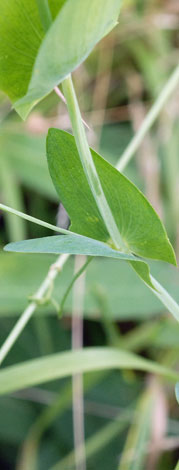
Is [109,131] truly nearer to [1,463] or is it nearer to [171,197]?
[171,197]

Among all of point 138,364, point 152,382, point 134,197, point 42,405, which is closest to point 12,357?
point 42,405

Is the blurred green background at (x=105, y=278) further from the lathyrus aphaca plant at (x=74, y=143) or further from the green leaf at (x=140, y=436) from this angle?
the lathyrus aphaca plant at (x=74, y=143)

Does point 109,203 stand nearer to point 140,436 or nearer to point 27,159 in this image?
point 140,436

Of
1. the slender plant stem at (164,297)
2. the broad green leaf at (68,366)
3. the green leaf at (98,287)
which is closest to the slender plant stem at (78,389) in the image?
the green leaf at (98,287)

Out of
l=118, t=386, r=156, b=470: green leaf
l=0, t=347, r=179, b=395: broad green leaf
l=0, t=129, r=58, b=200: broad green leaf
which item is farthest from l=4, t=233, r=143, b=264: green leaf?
l=0, t=129, r=58, b=200: broad green leaf

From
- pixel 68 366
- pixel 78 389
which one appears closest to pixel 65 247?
pixel 68 366

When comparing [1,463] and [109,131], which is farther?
[109,131]

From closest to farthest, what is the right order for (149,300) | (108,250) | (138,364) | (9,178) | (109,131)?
1. (108,250)
2. (138,364)
3. (149,300)
4. (9,178)
5. (109,131)
